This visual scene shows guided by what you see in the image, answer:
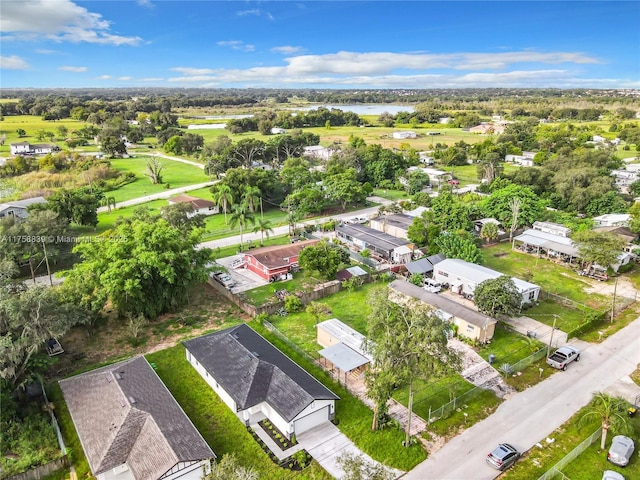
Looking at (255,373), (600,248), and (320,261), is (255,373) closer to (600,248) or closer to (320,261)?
(320,261)

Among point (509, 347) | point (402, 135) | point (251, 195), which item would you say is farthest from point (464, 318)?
point (402, 135)

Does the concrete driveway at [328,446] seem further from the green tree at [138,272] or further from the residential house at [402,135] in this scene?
the residential house at [402,135]

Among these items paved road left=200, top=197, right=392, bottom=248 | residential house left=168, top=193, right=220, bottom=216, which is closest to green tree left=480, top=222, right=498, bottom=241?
paved road left=200, top=197, right=392, bottom=248

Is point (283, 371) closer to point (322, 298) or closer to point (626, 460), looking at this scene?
point (322, 298)

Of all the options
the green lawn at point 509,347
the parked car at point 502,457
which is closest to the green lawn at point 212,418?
the parked car at point 502,457

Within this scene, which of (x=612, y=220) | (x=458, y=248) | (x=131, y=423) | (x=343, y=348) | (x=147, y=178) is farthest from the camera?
(x=147, y=178)

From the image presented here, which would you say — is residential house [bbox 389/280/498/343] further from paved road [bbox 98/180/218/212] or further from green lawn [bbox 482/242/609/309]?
paved road [bbox 98/180/218/212]

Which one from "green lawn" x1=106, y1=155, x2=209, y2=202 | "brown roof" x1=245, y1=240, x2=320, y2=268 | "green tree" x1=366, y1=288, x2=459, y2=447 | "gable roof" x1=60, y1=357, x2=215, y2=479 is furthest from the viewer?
"green lawn" x1=106, y1=155, x2=209, y2=202
